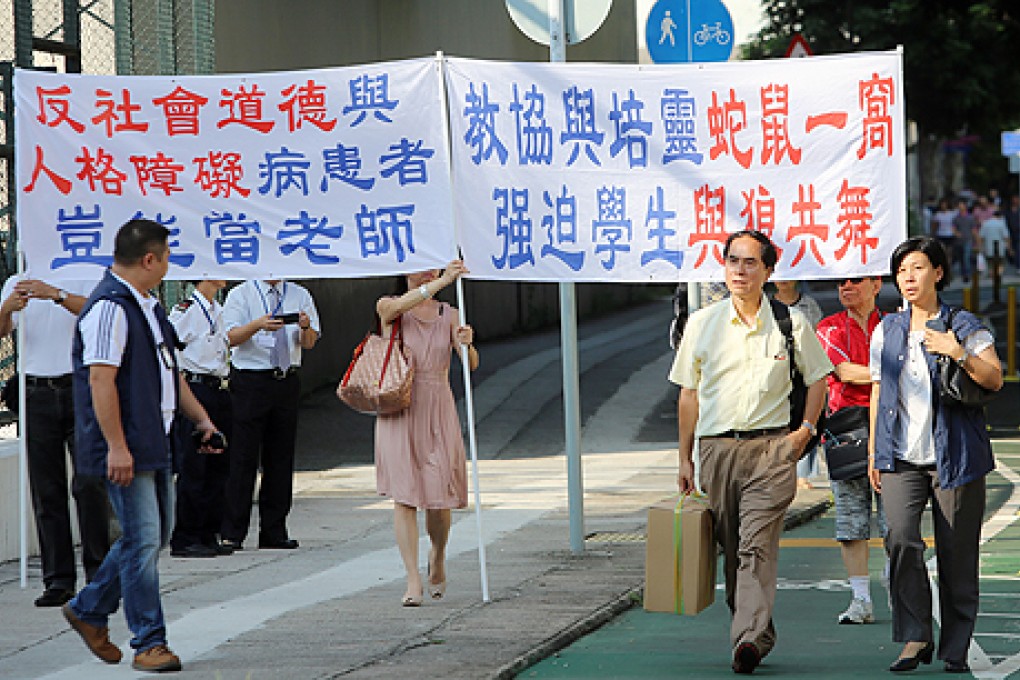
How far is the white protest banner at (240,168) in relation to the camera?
9.32 m

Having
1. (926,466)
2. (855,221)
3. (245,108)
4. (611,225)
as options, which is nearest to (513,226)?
(611,225)

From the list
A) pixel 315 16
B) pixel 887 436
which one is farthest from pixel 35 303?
pixel 315 16

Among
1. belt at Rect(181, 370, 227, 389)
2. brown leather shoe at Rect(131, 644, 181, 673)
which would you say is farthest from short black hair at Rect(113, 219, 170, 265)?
belt at Rect(181, 370, 227, 389)

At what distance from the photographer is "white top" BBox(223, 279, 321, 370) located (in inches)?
442

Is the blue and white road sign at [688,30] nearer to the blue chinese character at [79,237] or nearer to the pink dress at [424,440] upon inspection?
the pink dress at [424,440]

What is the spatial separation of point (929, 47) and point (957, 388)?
3539 centimetres

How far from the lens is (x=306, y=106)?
9.46 metres

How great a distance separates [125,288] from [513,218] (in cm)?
249

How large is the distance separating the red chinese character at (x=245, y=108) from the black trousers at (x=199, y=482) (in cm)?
220

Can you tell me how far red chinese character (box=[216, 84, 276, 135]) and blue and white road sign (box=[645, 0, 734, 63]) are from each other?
365 centimetres

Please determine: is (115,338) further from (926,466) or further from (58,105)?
(926,466)

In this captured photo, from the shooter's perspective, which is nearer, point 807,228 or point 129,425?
point 129,425

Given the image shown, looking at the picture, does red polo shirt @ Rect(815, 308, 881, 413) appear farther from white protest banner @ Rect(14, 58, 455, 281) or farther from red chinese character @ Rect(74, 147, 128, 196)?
red chinese character @ Rect(74, 147, 128, 196)

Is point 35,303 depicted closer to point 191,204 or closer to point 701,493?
point 191,204
